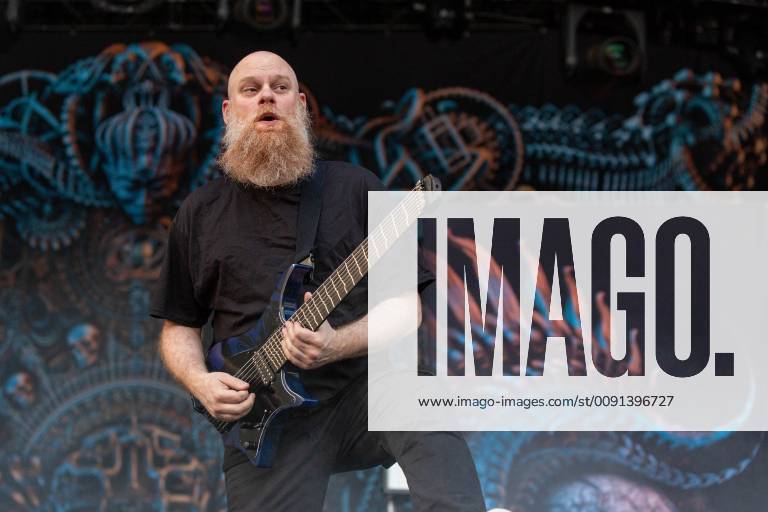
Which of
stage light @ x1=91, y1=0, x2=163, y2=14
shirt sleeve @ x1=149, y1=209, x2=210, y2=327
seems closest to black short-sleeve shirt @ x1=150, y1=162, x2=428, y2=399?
shirt sleeve @ x1=149, y1=209, x2=210, y2=327

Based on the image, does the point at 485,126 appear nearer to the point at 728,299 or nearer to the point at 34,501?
the point at 728,299

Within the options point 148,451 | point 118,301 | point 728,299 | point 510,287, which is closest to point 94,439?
point 148,451

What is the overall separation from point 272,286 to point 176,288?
412mm

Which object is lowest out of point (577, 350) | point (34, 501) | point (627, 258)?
point (34, 501)

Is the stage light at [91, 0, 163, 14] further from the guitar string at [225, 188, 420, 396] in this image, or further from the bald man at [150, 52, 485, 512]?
the guitar string at [225, 188, 420, 396]

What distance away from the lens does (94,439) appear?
241 inches

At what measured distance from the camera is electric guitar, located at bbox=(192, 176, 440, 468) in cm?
274

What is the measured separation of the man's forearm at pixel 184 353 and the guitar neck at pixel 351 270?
0.29m

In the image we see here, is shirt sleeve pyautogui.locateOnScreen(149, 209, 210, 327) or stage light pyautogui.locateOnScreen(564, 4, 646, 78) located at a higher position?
stage light pyautogui.locateOnScreen(564, 4, 646, 78)

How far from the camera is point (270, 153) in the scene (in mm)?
3070

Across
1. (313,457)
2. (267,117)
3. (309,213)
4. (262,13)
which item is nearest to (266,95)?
(267,117)

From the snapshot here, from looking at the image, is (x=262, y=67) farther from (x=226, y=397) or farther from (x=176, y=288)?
Result: (x=226, y=397)

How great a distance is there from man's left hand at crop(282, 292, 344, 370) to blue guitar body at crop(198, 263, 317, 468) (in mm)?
126

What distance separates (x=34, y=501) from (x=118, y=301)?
121 centimetres
